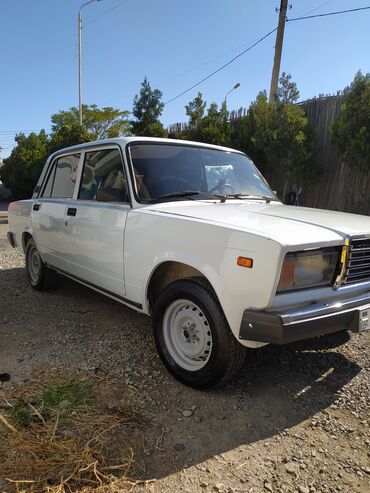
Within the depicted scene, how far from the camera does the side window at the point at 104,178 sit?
3.57 meters

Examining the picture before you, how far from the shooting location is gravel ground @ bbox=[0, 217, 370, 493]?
7.00 ft

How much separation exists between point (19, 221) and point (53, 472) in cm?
426

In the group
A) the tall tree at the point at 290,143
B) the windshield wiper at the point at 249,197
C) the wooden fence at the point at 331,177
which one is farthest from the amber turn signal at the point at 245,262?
the tall tree at the point at 290,143

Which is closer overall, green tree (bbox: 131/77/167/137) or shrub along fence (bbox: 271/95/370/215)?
shrub along fence (bbox: 271/95/370/215)

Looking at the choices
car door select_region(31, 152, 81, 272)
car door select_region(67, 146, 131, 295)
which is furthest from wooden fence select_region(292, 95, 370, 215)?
car door select_region(67, 146, 131, 295)

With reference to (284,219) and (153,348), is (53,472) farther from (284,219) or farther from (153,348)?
(284,219)

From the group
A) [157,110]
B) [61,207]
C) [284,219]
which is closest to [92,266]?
[61,207]

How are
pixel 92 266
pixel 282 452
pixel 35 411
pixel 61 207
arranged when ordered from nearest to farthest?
pixel 282 452 < pixel 35 411 < pixel 92 266 < pixel 61 207

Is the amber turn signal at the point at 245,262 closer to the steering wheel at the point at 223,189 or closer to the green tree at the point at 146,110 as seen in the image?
the steering wheel at the point at 223,189

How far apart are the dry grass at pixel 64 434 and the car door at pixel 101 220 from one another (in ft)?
3.21

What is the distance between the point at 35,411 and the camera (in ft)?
8.23

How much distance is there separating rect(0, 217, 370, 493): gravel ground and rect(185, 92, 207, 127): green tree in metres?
9.38

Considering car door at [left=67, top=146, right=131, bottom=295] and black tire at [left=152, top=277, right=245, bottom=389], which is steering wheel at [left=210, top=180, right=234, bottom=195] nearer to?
car door at [left=67, top=146, right=131, bottom=295]

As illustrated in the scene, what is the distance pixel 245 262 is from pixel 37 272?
371 cm
